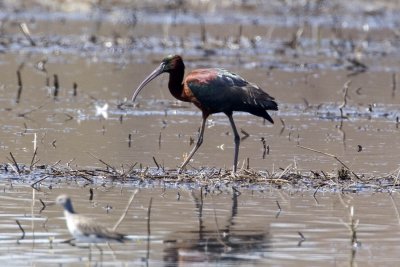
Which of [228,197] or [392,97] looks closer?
[228,197]

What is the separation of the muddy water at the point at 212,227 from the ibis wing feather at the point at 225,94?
51.6 inches

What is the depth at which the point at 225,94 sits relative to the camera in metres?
13.2

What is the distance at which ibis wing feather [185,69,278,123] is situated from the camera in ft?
43.2

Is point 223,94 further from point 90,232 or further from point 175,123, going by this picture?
point 90,232

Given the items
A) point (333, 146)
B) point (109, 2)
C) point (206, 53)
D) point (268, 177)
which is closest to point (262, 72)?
point (206, 53)

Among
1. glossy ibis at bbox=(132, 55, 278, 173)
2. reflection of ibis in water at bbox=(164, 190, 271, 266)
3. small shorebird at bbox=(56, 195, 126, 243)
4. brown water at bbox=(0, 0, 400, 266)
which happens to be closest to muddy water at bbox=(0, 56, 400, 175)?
brown water at bbox=(0, 0, 400, 266)

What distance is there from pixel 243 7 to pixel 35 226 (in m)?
29.0

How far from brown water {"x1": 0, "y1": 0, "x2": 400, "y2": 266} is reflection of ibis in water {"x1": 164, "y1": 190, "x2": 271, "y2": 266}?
0.02 metres

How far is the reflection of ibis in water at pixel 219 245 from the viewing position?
361 inches

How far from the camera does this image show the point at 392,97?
2080 cm

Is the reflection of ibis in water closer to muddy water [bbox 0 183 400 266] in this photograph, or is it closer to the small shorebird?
muddy water [bbox 0 183 400 266]

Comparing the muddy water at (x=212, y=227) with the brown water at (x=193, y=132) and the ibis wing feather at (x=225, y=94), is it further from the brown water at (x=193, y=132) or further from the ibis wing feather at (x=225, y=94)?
the ibis wing feather at (x=225, y=94)

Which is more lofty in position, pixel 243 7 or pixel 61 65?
pixel 243 7

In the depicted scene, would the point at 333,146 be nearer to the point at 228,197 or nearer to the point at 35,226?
the point at 228,197
